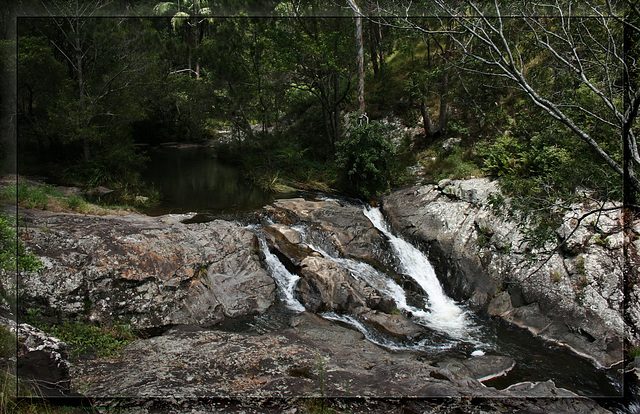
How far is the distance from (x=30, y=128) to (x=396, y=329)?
21.5ft

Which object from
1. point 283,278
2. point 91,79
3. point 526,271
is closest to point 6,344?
point 283,278

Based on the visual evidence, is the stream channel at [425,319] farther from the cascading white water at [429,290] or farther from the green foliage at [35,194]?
the green foliage at [35,194]

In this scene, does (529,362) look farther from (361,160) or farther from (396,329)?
(361,160)

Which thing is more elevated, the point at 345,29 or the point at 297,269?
the point at 345,29

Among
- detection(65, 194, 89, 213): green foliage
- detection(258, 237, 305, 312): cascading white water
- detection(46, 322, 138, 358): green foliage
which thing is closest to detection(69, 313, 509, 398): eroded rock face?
detection(46, 322, 138, 358): green foliage

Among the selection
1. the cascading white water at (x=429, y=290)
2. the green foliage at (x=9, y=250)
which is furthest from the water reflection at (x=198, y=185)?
the green foliage at (x=9, y=250)

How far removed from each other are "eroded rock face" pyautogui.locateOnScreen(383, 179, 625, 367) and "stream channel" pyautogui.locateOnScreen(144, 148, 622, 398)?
301mm

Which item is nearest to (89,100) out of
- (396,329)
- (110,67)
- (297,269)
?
(110,67)

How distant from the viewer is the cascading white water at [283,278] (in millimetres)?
7656

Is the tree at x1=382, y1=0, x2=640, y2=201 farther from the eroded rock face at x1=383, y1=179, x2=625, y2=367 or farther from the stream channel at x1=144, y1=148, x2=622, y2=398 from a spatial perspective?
the stream channel at x1=144, y1=148, x2=622, y2=398

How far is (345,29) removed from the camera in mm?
13547

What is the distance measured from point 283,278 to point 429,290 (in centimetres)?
314

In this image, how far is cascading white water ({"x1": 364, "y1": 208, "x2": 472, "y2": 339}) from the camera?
24.2 feet

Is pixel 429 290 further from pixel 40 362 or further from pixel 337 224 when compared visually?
pixel 40 362
